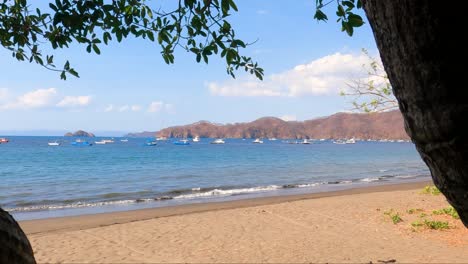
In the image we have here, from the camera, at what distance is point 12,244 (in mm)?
1387

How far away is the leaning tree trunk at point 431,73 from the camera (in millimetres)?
1023

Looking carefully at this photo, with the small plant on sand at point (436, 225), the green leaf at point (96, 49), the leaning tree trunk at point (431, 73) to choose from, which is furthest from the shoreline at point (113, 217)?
the leaning tree trunk at point (431, 73)

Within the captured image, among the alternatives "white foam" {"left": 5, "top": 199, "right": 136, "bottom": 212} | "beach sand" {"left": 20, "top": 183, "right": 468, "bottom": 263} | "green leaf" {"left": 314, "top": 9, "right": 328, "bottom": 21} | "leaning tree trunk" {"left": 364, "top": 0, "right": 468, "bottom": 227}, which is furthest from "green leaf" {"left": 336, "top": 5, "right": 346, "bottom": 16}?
"white foam" {"left": 5, "top": 199, "right": 136, "bottom": 212}

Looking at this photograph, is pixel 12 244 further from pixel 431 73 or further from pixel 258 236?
pixel 258 236

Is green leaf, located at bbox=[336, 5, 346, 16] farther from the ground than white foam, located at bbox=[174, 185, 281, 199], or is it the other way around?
green leaf, located at bbox=[336, 5, 346, 16]

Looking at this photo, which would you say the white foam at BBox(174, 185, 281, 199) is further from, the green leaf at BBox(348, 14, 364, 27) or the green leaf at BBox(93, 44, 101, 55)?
the green leaf at BBox(348, 14, 364, 27)

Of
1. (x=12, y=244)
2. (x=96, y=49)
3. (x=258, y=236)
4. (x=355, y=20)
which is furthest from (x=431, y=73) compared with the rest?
(x=258, y=236)

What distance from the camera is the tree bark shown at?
52.9 inches

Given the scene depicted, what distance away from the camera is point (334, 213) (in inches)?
588

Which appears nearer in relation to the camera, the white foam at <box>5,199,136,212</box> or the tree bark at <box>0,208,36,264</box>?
the tree bark at <box>0,208,36,264</box>

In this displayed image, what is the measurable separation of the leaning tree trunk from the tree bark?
51.1 inches

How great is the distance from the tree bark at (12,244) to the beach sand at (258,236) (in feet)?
26.1

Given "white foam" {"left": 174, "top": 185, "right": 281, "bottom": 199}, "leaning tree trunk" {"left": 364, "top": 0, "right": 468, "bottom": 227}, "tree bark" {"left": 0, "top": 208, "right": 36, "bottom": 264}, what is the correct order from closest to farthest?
"leaning tree trunk" {"left": 364, "top": 0, "right": 468, "bottom": 227} → "tree bark" {"left": 0, "top": 208, "right": 36, "bottom": 264} → "white foam" {"left": 174, "top": 185, "right": 281, "bottom": 199}

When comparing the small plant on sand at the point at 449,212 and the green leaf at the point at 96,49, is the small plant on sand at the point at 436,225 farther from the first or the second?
the green leaf at the point at 96,49
